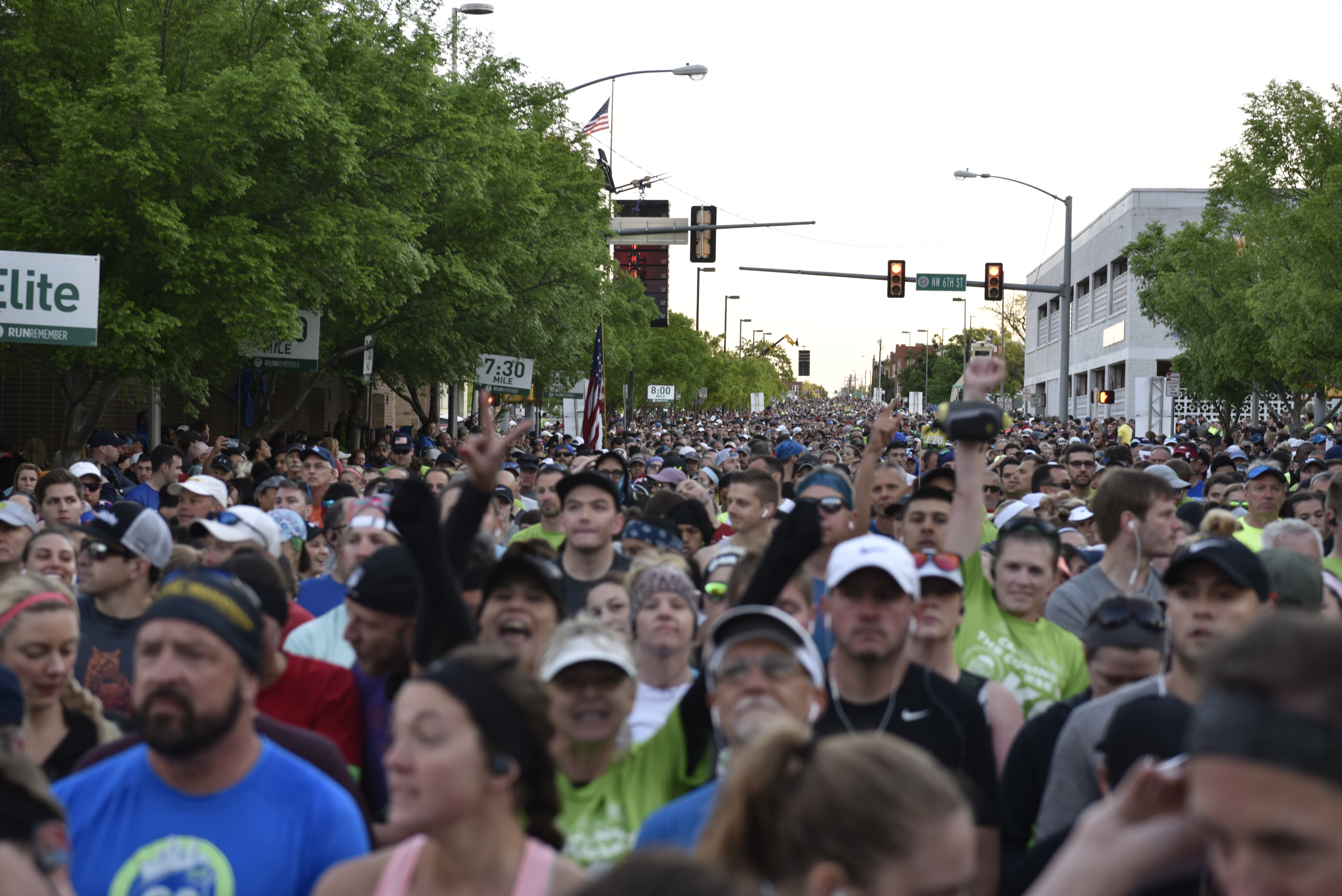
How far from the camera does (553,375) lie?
36.5 m

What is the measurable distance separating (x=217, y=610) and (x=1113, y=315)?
75.1m

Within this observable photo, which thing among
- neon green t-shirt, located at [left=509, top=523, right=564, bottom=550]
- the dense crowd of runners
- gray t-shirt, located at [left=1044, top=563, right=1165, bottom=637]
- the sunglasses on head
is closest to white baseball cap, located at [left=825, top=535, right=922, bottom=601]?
the dense crowd of runners

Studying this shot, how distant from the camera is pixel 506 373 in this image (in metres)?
27.7

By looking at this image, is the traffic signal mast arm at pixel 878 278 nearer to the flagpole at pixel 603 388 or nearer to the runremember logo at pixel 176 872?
the flagpole at pixel 603 388

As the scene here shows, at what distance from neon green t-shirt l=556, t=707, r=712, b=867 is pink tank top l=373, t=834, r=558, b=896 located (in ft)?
1.84

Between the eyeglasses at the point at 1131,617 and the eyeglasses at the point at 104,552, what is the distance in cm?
420

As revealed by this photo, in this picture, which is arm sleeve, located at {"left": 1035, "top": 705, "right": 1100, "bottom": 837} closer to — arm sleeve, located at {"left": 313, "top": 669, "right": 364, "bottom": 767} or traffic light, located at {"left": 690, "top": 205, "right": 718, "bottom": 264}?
arm sleeve, located at {"left": 313, "top": 669, "right": 364, "bottom": 767}

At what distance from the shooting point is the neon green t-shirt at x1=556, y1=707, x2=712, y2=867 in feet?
12.6

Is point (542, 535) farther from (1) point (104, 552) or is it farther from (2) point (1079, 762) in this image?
(2) point (1079, 762)

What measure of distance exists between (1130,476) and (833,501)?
1.59 m

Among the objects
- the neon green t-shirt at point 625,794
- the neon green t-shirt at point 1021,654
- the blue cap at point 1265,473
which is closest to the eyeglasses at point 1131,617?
the neon green t-shirt at point 1021,654

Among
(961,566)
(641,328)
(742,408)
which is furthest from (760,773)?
(742,408)

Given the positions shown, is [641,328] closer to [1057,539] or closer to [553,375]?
[553,375]

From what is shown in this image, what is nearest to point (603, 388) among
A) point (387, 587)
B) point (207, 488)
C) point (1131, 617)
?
point (207, 488)
